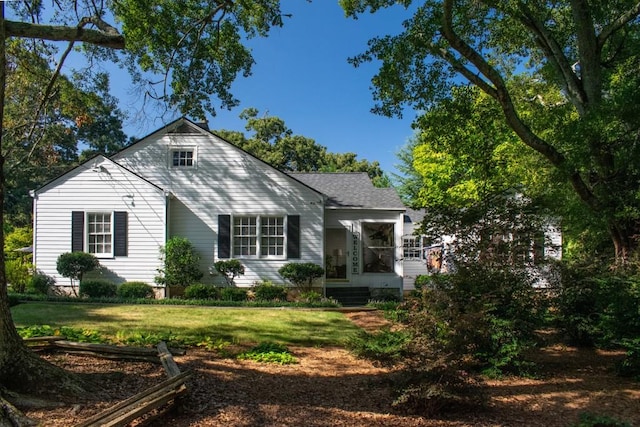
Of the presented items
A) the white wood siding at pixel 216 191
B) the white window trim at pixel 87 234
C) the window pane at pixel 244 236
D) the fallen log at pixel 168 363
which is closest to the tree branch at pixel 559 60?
the white wood siding at pixel 216 191

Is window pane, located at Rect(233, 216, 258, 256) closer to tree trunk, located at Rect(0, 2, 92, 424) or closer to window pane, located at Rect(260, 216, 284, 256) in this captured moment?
window pane, located at Rect(260, 216, 284, 256)

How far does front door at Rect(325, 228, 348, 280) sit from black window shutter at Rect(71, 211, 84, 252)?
8.66 m

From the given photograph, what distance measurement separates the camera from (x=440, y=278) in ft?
20.6

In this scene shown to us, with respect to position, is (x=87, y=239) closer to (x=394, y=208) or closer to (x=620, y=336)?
(x=394, y=208)

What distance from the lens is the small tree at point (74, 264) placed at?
13148 millimetres

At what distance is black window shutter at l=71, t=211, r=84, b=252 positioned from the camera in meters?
13.8

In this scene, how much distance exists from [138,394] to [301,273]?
9.99 metres

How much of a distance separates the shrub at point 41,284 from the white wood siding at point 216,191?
4.14 metres

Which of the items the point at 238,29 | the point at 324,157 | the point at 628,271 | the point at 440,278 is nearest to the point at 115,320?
the point at 440,278

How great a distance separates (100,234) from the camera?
13.9 metres

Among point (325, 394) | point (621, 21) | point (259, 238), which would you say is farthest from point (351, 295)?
point (621, 21)

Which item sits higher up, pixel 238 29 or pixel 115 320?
pixel 238 29

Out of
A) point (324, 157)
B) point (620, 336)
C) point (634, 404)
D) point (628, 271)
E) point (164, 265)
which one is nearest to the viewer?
point (634, 404)

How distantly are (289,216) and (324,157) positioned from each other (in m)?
27.3
